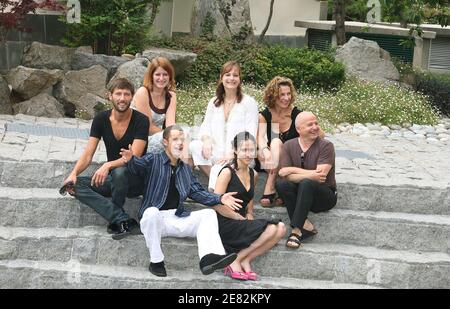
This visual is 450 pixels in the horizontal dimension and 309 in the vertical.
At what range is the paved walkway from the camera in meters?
7.25

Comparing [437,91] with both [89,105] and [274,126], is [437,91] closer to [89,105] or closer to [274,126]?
[89,105]

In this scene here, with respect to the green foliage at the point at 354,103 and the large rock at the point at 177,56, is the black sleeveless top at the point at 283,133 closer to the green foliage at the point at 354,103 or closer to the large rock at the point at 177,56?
the green foliage at the point at 354,103

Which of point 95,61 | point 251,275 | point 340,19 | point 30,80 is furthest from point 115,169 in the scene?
point 340,19

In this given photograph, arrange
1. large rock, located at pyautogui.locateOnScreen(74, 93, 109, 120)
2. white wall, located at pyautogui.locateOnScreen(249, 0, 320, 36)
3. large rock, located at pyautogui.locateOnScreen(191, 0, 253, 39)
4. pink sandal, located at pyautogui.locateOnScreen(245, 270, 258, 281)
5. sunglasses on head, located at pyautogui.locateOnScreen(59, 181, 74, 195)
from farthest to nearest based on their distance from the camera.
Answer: white wall, located at pyautogui.locateOnScreen(249, 0, 320, 36) → large rock, located at pyautogui.locateOnScreen(191, 0, 253, 39) → large rock, located at pyautogui.locateOnScreen(74, 93, 109, 120) → sunglasses on head, located at pyautogui.locateOnScreen(59, 181, 74, 195) → pink sandal, located at pyautogui.locateOnScreen(245, 270, 258, 281)

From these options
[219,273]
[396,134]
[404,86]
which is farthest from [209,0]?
[219,273]

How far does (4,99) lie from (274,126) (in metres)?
4.76

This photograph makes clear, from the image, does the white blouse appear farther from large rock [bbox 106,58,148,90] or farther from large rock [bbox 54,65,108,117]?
large rock [bbox 106,58,148,90]

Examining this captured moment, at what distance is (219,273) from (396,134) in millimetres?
5540

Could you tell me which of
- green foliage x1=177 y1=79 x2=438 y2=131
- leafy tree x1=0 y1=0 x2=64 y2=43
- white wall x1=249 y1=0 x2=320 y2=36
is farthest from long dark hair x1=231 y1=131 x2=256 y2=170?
white wall x1=249 y1=0 x2=320 y2=36

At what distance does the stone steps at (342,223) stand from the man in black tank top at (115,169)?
0.24 m

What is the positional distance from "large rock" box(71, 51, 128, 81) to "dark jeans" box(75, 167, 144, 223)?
5.84 metres
